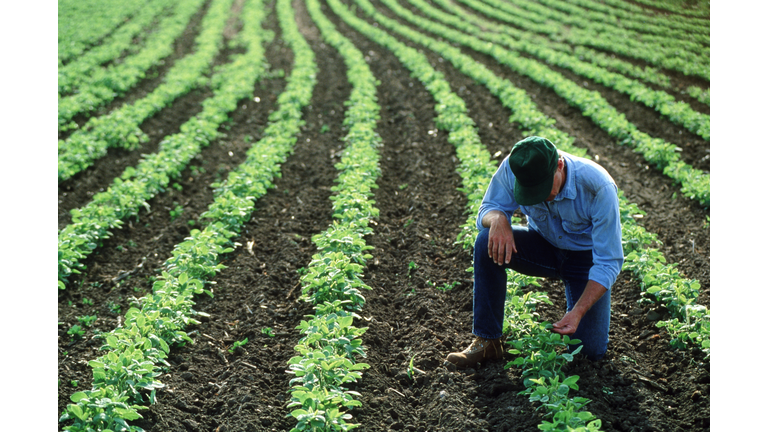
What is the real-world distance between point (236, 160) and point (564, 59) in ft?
31.6

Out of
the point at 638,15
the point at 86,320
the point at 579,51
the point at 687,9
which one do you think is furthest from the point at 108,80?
the point at 687,9

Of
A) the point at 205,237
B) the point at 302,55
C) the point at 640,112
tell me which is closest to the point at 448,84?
the point at 640,112

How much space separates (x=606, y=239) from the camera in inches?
125

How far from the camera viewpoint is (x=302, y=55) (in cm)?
1510

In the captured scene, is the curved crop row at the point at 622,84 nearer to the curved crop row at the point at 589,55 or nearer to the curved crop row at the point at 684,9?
the curved crop row at the point at 589,55

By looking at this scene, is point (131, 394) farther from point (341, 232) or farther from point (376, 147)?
point (376, 147)

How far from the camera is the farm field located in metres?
3.51

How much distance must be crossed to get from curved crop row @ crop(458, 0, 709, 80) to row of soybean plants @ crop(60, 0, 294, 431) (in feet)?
31.4

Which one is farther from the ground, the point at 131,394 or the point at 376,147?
the point at 376,147

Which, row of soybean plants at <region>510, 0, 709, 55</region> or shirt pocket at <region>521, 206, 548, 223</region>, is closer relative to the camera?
shirt pocket at <region>521, 206, 548, 223</region>

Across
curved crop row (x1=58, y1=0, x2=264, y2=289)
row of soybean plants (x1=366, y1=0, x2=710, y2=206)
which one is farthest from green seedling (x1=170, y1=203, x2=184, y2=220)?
row of soybean plants (x1=366, y1=0, x2=710, y2=206)

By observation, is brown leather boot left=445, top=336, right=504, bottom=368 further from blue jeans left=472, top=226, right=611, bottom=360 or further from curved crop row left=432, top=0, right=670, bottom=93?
curved crop row left=432, top=0, right=670, bottom=93

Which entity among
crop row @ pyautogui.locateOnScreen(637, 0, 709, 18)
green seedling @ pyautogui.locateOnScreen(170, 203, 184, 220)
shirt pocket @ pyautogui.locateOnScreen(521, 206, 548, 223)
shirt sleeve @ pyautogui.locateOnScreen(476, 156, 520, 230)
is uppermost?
crop row @ pyautogui.locateOnScreen(637, 0, 709, 18)

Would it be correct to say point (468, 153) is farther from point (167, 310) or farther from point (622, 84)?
point (622, 84)
